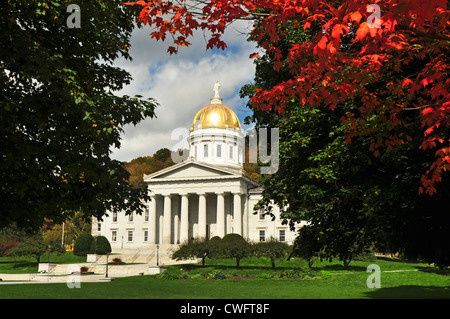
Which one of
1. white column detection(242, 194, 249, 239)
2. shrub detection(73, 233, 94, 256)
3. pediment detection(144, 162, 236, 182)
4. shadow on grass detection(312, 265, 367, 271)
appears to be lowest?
shadow on grass detection(312, 265, 367, 271)

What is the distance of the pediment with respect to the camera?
71.2 metres

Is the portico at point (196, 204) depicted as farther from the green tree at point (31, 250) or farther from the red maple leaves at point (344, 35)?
the red maple leaves at point (344, 35)

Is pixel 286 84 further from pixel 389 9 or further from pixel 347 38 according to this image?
pixel 347 38

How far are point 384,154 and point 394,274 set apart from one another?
23.8m

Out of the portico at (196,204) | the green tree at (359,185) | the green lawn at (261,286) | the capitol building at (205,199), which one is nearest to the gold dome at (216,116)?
the capitol building at (205,199)

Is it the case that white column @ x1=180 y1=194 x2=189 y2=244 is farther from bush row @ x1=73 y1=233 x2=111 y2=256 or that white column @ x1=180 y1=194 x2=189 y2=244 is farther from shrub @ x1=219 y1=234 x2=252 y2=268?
shrub @ x1=219 y1=234 x2=252 y2=268

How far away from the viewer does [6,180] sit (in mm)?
11547

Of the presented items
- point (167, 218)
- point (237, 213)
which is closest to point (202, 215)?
point (237, 213)

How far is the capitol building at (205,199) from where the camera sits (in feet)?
234

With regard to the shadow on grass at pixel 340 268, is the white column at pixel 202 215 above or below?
above

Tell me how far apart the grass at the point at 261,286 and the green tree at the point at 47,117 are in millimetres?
8553

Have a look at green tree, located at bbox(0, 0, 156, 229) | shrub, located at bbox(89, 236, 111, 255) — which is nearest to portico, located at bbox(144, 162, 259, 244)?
shrub, located at bbox(89, 236, 111, 255)

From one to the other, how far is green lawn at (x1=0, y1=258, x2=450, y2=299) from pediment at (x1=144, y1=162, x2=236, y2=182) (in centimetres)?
2110

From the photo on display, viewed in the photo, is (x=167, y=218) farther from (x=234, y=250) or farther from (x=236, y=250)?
(x=236, y=250)
